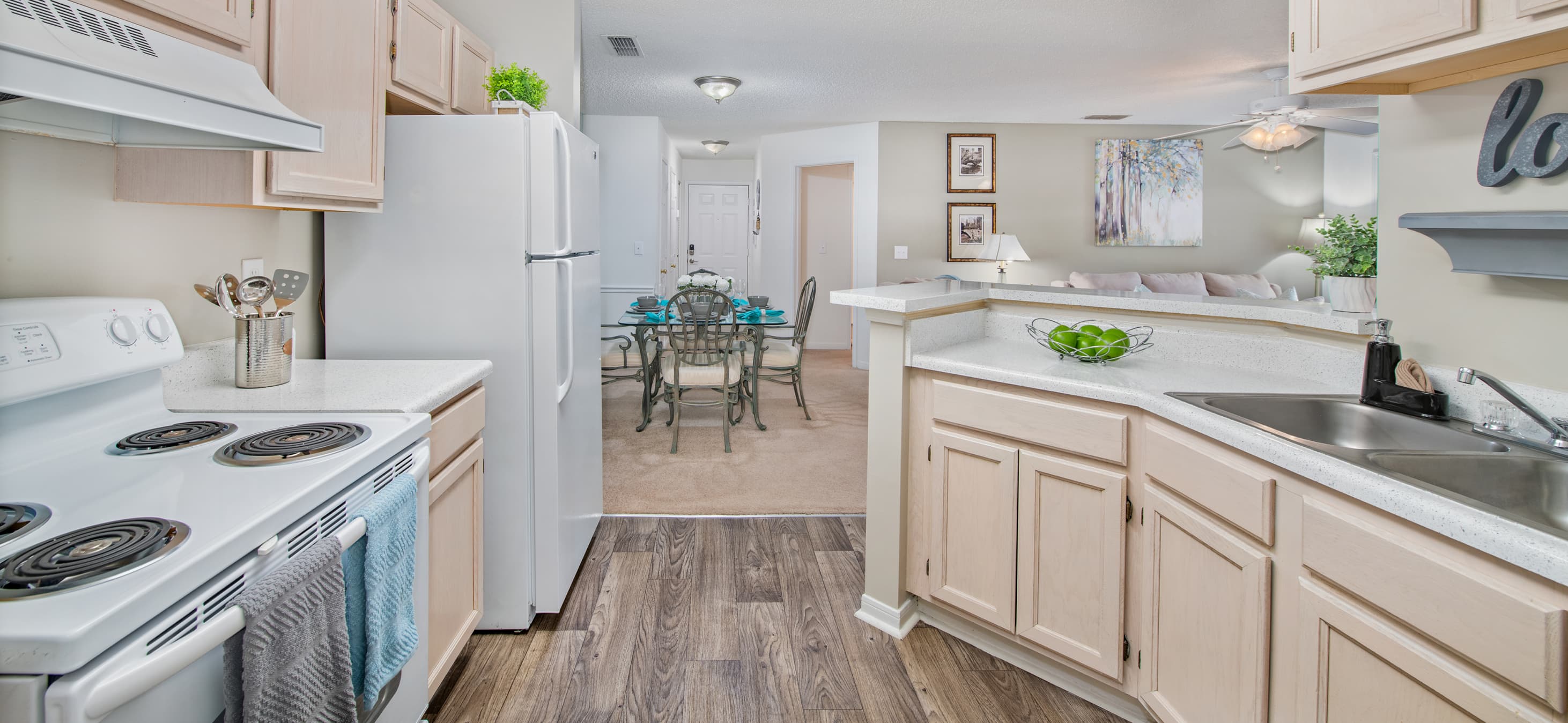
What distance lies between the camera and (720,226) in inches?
394

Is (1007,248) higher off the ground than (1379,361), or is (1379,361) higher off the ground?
(1007,248)

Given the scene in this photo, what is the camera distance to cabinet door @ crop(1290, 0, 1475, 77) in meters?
1.32

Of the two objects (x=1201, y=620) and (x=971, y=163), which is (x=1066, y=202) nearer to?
(x=971, y=163)

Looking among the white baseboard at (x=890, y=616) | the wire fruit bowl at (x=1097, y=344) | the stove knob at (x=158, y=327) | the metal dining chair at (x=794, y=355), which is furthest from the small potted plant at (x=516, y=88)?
the metal dining chair at (x=794, y=355)

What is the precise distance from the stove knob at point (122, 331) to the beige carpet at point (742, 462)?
2101mm

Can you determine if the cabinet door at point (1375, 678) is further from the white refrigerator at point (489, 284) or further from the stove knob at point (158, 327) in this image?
the stove knob at point (158, 327)

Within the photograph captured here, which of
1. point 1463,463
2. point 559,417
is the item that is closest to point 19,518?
point 559,417

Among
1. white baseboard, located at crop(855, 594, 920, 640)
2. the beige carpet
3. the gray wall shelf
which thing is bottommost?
white baseboard, located at crop(855, 594, 920, 640)

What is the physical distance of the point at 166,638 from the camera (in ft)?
2.65

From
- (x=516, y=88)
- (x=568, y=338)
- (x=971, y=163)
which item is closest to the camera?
(x=568, y=338)

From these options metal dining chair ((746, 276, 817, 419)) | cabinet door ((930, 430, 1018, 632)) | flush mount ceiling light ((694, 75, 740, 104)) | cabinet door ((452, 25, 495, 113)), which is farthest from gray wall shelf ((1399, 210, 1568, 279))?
flush mount ceiling light ((694, 75, 740, 104))

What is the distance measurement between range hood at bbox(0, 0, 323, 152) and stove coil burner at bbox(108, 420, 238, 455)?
50 cm

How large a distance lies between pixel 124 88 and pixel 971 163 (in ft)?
22.4

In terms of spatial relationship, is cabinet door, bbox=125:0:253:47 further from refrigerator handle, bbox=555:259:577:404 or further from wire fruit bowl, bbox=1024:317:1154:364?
wire fruit bowl, bbox=1024:317:1154:364
